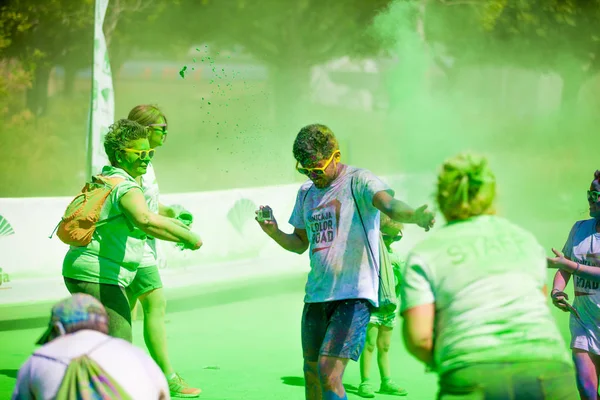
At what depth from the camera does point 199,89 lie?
142 ft

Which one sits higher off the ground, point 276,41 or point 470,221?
point 276,41

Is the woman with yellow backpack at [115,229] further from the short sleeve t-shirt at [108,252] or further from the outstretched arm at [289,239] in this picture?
the outstretched arm at [289,239]

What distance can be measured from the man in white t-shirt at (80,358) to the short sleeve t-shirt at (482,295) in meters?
1.02

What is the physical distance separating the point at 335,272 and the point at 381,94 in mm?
31168

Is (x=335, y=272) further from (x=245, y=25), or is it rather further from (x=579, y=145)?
(x=245, y=25)

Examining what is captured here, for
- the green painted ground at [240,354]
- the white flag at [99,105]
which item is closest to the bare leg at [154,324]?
the green painted ground at [240,354]

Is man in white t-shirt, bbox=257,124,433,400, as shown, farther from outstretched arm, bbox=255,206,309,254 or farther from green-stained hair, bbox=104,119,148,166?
green-stained hair, bbox=104,119,148,166

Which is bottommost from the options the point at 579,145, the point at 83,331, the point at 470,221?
the point at 83,331

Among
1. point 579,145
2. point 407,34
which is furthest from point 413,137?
point 579,145

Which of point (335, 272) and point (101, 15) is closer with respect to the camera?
point (335, 272)

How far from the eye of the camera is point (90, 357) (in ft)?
10.6

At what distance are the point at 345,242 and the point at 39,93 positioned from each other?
75.2 ft

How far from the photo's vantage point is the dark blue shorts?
5113mm

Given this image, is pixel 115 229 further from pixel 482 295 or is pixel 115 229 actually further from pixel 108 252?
pixel 482 295
